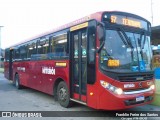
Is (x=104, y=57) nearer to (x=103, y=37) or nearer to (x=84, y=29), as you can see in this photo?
(x=103, y=37)

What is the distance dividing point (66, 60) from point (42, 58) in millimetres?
Result: 2507

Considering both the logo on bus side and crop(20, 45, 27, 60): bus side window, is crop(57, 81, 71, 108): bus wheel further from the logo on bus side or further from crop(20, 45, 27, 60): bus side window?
crop(20, 45, 27, 60): bus side window

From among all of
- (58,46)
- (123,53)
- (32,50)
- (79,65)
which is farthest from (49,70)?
(123,53)

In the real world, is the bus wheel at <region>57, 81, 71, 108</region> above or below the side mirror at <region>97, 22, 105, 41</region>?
below

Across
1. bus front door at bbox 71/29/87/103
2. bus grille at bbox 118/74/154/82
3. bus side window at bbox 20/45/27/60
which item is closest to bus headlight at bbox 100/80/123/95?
bus grille at bbox 118/74/154/82

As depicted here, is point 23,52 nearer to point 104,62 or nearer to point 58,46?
point 58,46

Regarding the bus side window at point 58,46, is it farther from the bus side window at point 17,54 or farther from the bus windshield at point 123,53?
the bus side window at point 17,54

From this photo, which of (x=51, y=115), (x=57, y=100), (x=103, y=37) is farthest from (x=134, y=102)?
(x=57, y=100)

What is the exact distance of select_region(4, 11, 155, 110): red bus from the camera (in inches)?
270

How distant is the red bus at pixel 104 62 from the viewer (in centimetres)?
686

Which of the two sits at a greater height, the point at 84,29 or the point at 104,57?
the point at 84,29

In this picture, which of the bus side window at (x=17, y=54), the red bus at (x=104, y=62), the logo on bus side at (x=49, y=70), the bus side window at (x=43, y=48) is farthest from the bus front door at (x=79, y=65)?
the bus side window at (x=17, y=54)

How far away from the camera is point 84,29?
7891 mm

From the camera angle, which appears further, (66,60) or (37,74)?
(37,74)
